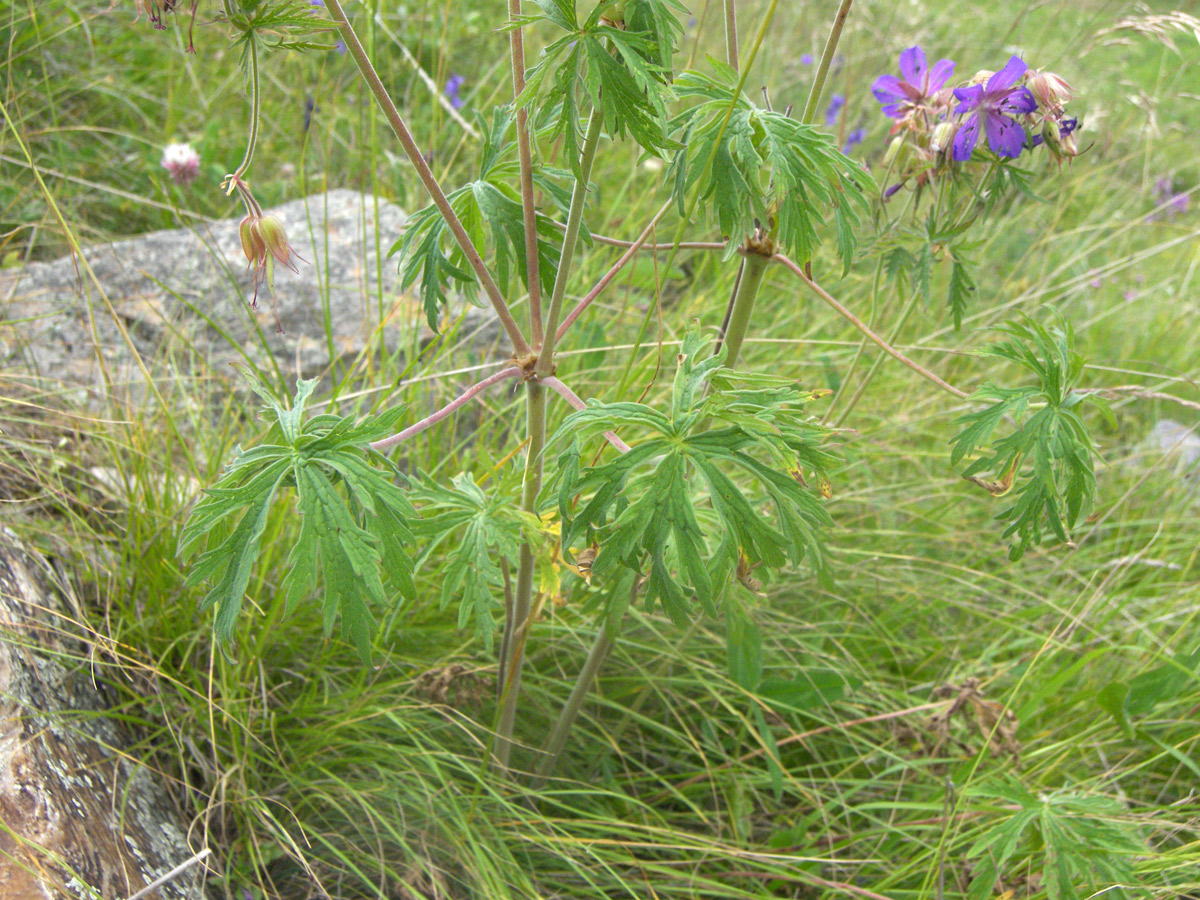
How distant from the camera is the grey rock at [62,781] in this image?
1.09 metres

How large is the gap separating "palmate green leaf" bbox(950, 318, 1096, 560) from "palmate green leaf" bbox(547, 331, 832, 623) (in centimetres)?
33

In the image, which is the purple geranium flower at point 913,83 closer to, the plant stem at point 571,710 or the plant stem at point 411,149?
the plant stem at point 411,149

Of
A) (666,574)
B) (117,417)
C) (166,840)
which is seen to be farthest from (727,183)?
(117,417)

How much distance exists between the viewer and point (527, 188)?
3.72ft

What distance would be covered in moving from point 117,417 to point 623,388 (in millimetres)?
1143

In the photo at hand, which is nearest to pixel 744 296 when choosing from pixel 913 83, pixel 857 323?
pixel 857 323

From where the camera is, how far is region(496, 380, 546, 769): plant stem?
1.24 meters

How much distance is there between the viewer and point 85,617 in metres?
1.52

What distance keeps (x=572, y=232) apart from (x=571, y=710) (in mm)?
846

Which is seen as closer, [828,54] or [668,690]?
[828,54]

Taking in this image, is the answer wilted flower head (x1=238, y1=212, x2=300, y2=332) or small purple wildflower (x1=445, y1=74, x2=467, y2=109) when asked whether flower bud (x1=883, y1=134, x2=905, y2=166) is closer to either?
wilted flower head (x1=238, y1=212, x2=300, y2=332)

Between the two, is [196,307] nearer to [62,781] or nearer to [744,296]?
[62,781]

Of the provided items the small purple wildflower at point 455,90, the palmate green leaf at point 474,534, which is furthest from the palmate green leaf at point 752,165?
the small purple wildflower at point 455,90

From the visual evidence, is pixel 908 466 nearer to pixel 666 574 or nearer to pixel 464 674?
pixel 464 674
